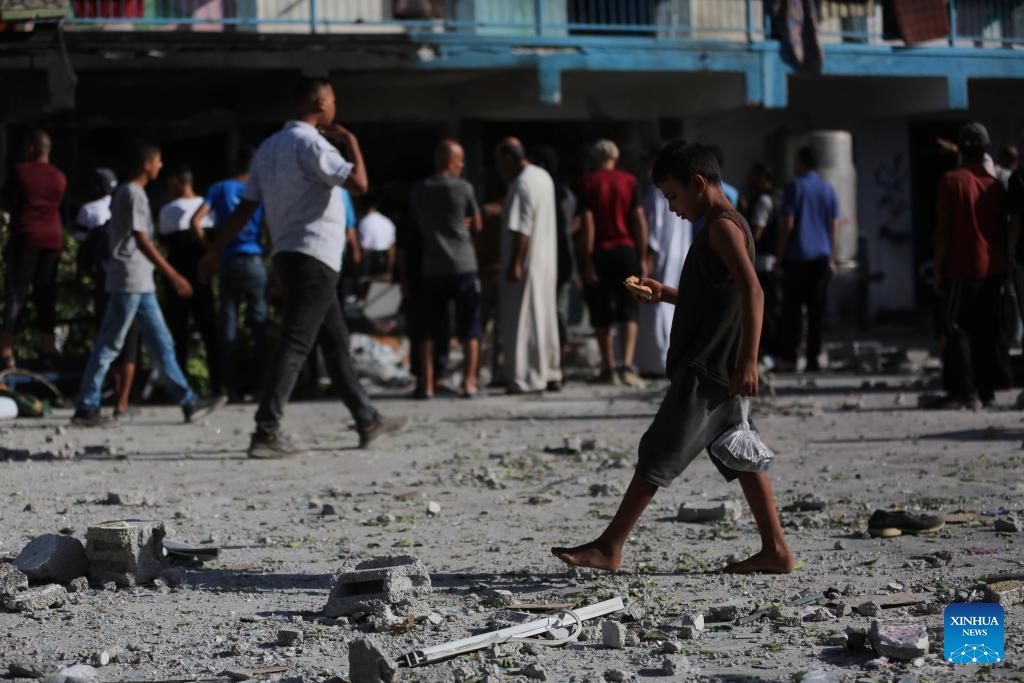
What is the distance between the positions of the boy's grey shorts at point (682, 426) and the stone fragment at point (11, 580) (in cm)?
214

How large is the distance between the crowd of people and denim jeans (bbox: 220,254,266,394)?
2 cm

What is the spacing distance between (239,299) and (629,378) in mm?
3283

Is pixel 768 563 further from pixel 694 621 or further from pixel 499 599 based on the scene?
pixel 499 599

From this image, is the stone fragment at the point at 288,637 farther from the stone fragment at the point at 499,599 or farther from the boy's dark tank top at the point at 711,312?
the boy's dark tank top at the point at 711,312

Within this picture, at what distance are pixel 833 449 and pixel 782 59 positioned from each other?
1095cm

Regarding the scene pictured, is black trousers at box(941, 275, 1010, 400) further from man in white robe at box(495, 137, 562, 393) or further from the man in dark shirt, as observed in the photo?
the man in dark shirt

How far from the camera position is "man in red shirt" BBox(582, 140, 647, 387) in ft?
42.0

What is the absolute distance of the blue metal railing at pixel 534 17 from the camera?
1661 centimetres

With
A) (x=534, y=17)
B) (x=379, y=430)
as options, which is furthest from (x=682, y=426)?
(x=534, y=17)

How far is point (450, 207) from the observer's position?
474 inches

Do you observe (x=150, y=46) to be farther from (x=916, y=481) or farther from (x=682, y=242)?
(x=916, y=481)

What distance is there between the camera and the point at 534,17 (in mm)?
19469

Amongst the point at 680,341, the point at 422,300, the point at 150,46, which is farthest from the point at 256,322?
the point at 680,341

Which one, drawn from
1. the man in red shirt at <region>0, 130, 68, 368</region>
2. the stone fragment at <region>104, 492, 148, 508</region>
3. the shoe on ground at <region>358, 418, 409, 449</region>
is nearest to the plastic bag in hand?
the stone fragment at <region>104, 492, 148, 508</region>
